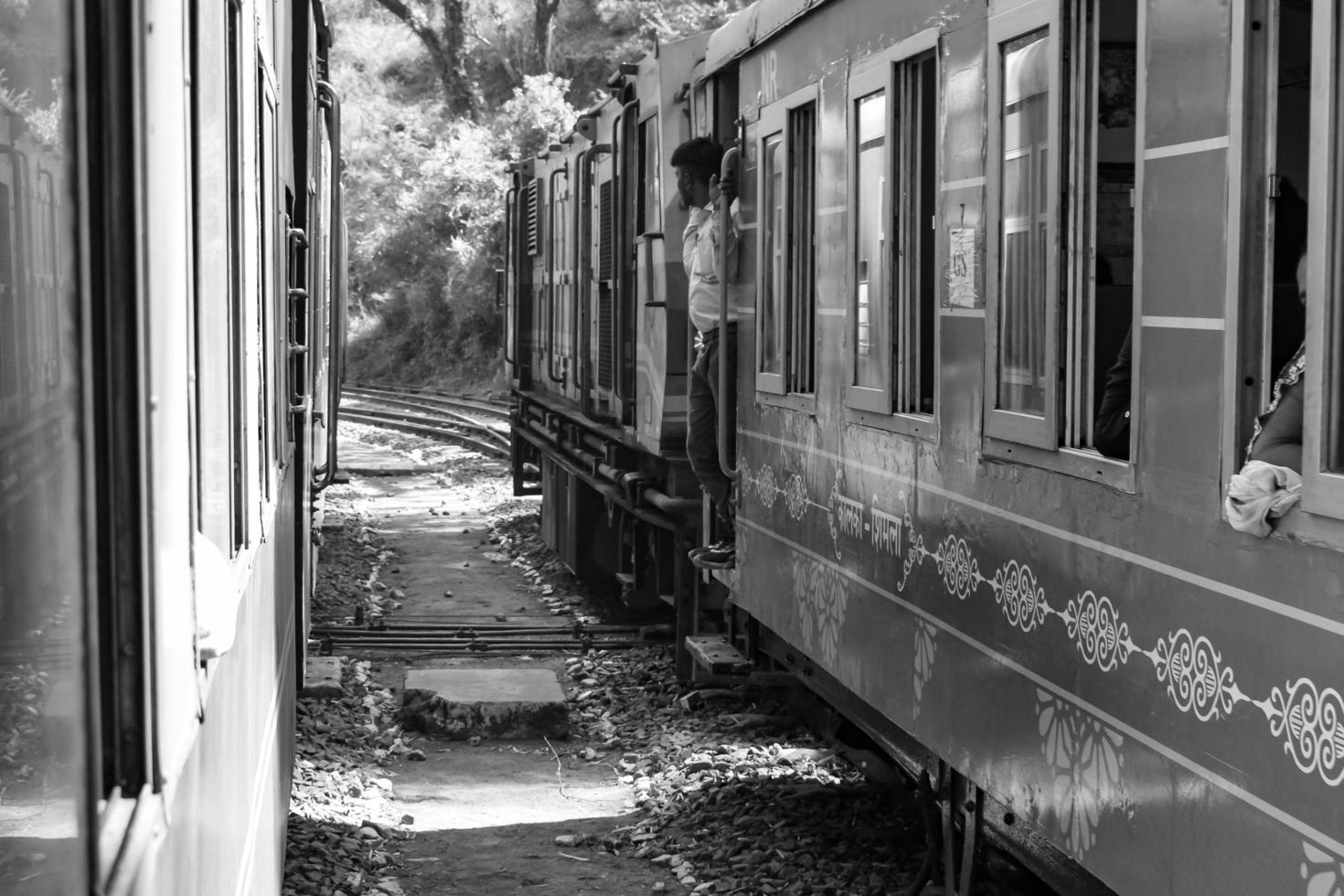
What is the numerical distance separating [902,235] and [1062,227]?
4.90 ft

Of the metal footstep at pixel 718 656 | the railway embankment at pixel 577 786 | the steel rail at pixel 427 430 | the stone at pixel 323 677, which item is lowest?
the railway embankment at pixel 577 786

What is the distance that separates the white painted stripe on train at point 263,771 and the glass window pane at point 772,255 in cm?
231

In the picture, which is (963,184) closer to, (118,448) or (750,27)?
(750,27)

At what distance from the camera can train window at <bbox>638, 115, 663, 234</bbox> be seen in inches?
381

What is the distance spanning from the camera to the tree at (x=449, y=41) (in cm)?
4606

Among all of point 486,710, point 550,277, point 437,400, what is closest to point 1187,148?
point 486,710

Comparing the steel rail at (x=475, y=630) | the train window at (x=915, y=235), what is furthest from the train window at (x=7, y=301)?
the steel rail at (x=475, y=630)

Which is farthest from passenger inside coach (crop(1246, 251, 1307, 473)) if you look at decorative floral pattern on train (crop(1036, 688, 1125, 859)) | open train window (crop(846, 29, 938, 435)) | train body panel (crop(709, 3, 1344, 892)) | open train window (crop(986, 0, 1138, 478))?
open train window (crop(846, 29, 938, 435))

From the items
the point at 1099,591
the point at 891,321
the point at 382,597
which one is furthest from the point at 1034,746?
the point at 382,597

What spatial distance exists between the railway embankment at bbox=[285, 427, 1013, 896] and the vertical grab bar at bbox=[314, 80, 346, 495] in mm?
1177

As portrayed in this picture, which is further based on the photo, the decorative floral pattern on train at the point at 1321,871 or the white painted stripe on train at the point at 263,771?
the white painted stripe on train at the point at 263,771

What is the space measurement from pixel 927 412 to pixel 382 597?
8897 mm

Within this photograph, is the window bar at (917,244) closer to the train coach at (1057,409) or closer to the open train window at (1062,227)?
the train coach at (1057,409)

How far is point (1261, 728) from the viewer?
3.12m
